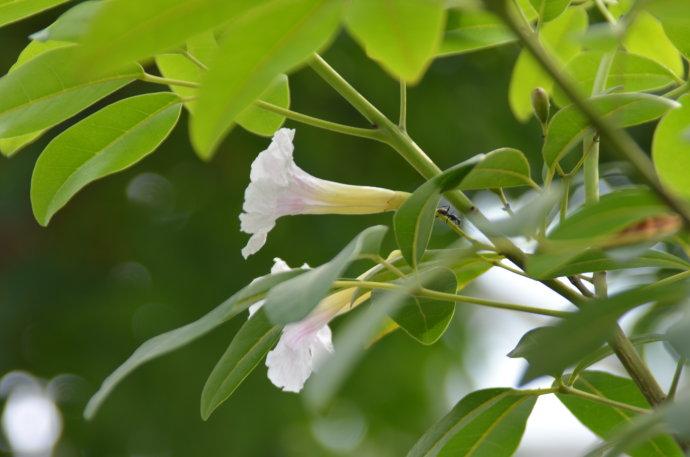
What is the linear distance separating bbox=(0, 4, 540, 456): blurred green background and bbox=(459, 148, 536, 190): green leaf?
2239 millimetres

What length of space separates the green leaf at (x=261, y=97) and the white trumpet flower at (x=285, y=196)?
0.16 feet

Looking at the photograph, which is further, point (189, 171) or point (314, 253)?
point (189, 171)

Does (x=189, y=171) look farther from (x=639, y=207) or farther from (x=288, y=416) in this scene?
(x=639, y=207)

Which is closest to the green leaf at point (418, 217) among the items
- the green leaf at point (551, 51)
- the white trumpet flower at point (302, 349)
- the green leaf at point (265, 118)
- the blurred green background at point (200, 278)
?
the white trumpet flower at point (302, 349)

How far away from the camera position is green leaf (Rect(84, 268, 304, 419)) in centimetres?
51

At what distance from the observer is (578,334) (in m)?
0.43

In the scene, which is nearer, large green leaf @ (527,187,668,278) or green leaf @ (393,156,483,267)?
large green leaf @ (527,187,668,278)

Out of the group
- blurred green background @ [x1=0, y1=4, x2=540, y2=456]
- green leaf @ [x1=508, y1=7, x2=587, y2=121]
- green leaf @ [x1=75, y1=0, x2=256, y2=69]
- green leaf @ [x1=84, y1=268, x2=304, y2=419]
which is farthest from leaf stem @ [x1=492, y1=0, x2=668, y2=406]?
blurred green background @ [x1=0, y1=4, x2=540, y2=456]

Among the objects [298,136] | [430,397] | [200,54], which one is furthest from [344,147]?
[200,54]

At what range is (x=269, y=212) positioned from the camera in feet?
2.45

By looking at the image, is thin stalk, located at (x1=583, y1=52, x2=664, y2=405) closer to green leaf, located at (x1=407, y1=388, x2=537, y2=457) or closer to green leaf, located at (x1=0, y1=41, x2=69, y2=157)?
green leaf, located at (x1=407, y1=388, x2=537, y2=457)

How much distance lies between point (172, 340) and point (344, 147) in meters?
2.59

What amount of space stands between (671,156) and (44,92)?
417 millimetres

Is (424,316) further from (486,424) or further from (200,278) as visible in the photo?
(200,278)
